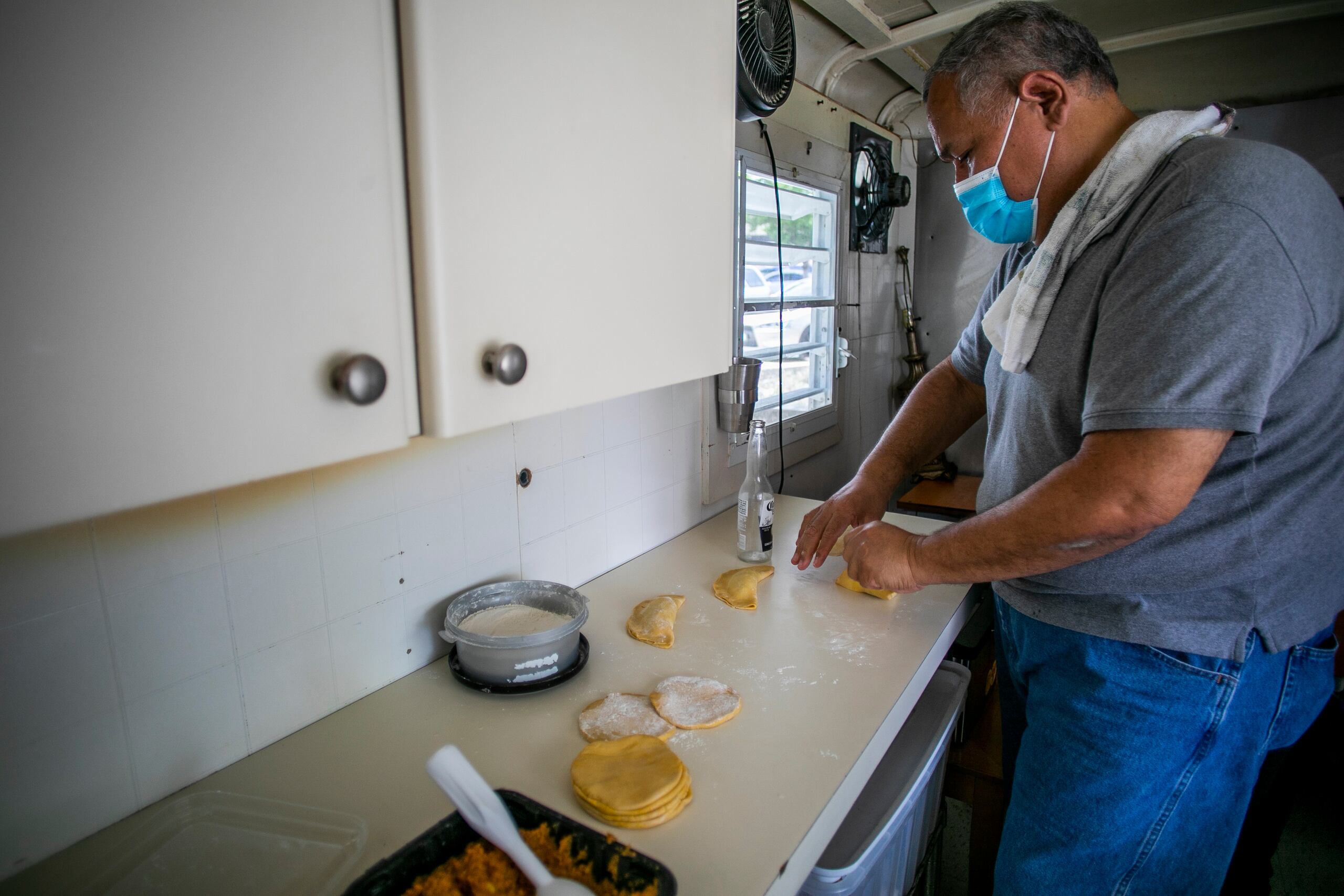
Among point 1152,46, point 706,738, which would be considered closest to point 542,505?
point 706,738

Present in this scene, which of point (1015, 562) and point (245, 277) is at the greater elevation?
point (245, 277)

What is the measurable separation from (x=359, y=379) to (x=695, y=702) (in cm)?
71

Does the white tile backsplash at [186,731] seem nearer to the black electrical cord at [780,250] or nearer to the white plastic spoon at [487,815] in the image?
the white plastic spoon at [487,815]

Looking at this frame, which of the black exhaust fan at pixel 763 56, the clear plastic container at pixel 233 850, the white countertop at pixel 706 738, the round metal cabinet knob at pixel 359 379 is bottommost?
the clear plastic container at pixel 233 850

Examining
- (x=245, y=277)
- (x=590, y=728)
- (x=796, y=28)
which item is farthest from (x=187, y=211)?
(x=796, y=28)

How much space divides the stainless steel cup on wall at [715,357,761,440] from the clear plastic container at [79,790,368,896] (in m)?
1.26

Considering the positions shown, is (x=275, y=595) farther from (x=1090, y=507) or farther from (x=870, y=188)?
(x=870, y=188)

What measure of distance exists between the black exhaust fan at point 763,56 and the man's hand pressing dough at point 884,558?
0.92 m

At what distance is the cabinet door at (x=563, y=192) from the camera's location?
67 centimetres

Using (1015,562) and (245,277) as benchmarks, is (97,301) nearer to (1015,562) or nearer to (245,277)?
(245,277)

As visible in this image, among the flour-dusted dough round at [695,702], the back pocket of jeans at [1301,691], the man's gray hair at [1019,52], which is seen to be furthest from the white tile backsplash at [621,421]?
the back pocket of jeans at [1301,691]

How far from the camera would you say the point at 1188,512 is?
40.4 inches

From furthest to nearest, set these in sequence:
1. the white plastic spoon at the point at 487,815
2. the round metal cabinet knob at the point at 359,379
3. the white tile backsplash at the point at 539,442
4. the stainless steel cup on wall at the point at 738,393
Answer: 1. the stainless steel cup on wall at the point at 738,393
2. the white tile backsplash at the point at 539,442
3. the white plastic spoon at the point at 487,815
4. the round metal cabinet knob at the point at 359,379

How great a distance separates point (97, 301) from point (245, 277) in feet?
0.31
